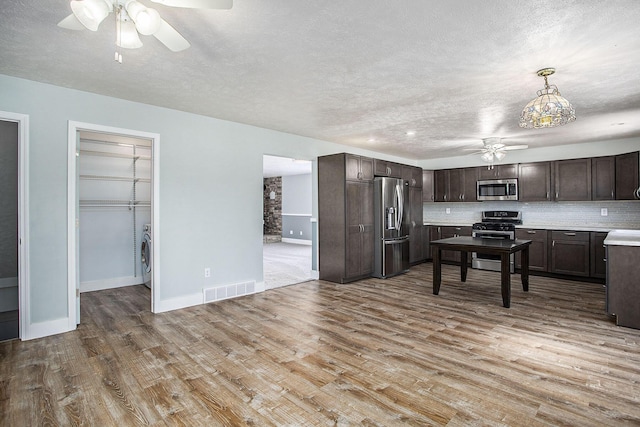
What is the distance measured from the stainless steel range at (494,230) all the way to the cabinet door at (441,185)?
38.4 inches

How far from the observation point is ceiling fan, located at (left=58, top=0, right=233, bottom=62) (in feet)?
5.13

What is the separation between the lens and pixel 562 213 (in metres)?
6.22

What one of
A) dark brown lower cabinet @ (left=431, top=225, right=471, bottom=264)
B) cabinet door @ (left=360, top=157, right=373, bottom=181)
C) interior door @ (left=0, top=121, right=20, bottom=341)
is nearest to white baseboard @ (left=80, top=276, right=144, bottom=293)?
interior door @ (left=0, top=121, right=20, bottom=341)

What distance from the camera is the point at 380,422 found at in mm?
1905

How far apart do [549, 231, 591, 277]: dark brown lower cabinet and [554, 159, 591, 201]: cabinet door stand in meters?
0.70

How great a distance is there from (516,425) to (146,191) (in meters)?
5.62

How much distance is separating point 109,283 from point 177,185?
7.52 feet

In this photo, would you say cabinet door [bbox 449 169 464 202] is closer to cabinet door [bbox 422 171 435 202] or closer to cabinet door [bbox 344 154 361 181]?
cabinet door [bbox 422 171 435 202]

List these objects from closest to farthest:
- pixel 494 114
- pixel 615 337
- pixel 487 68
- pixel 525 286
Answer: pixel 487 68 < pixel 615 337 < pixel 494 114 < pixel 525 286

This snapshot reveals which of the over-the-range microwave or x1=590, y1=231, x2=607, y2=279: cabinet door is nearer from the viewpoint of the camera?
x1=590, y1=231, x2=607, y2=279: cabinet door

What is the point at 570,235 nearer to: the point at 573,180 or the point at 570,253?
the point at 570,253

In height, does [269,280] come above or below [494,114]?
below

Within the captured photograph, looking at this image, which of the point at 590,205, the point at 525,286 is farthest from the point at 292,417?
the point at 590,205

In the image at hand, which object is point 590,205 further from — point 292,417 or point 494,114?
point 292,417
